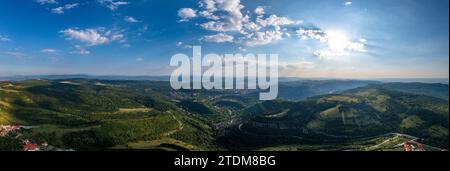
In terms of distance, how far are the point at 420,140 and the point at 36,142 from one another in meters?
114

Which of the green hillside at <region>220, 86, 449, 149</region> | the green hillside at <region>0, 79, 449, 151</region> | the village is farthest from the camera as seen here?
the green hillside at <region>220, 86, 449, 149</region>

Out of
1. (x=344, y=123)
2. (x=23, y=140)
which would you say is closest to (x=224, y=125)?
(x=344, y=123)

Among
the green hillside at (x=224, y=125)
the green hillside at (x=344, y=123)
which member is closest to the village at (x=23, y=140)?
the green hillside at (x=224, y=125)

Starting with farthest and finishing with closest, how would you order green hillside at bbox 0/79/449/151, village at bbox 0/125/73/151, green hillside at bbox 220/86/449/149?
green hillside at bbox 220/86/449/149 < green hillside at bbox 0/79/449/151 < village at bbox 0/125/73/151

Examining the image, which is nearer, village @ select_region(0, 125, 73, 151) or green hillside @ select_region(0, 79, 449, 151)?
village @ select_region(0, 125, 73, 151)

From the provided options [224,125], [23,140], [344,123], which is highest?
[23,140]

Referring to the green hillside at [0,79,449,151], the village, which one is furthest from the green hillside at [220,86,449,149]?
the village

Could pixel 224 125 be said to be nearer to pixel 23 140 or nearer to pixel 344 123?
pixel 344 123

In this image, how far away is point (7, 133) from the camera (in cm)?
9650

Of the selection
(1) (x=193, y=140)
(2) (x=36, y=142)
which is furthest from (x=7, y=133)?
(1) (x=193, y=140)

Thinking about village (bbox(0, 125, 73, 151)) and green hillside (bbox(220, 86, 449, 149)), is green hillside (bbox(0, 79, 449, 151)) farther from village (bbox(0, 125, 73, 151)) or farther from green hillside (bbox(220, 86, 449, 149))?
village (bbox(0, 125, 73, 151))

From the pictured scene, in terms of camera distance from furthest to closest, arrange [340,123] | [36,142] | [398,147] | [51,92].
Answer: [51,92] < [340,123] < [398,147] < [36,142]
